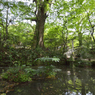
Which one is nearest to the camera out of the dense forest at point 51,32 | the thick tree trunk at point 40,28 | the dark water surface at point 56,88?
the dark water surface at point 56,88

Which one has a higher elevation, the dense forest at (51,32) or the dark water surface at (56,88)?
the dense forest at (51,32)

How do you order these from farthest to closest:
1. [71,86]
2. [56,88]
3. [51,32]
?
[51,32], [71,86], [56,88]

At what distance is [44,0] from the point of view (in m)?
12.2

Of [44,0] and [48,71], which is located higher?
[44,0]

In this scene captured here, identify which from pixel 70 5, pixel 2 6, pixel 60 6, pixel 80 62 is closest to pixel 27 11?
pixel 2 6

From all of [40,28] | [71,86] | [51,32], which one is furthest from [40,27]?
[71,86]

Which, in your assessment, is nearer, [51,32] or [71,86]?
[71,86]

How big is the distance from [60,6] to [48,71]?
30.2ft

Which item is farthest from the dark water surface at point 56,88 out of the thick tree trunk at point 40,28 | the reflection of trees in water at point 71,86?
the thick tree trunk at point 40,28

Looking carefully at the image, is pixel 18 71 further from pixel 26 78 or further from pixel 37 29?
pixel 37 29

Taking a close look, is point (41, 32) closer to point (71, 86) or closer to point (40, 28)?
point (40, 28)

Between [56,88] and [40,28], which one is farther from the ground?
[40,28]

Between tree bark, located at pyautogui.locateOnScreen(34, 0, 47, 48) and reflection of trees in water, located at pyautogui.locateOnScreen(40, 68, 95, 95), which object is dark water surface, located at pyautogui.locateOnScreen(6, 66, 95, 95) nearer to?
reflection of trees in water, located at pyautogui.locateOnScreen(40, 68, 95, 95)

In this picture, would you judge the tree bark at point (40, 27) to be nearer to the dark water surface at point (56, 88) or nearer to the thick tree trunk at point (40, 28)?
the thick tree trunk at point (40, 28)
